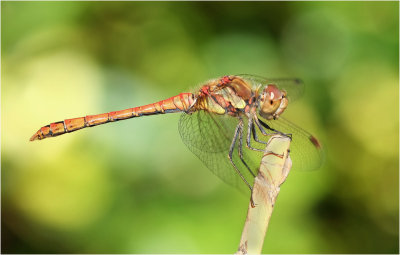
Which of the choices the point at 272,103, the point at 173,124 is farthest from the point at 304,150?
the point at 173,124

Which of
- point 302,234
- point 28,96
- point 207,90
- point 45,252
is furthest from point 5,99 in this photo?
point 302,234

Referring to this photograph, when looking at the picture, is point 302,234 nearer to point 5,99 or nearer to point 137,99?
point 137,99

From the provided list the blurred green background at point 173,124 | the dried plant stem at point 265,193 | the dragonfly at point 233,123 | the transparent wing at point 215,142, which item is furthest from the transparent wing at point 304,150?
the dried plant stem at point 265,193

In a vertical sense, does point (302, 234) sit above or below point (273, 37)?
below

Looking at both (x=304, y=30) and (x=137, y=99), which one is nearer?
(x=137, y=99)

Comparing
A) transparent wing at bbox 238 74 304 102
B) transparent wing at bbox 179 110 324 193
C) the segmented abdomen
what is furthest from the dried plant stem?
the segmented abdomen

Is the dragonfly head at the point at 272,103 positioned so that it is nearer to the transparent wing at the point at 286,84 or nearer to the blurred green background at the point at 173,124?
the transparent wing at the point at 286,84
